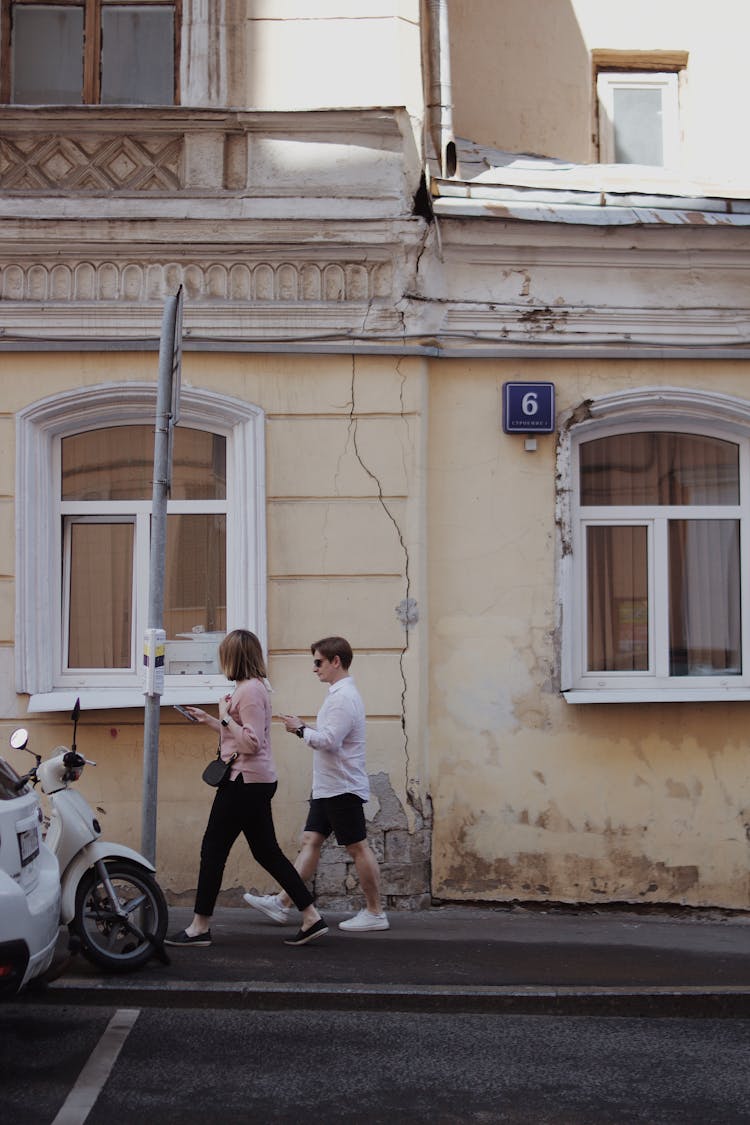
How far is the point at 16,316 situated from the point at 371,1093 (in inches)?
199

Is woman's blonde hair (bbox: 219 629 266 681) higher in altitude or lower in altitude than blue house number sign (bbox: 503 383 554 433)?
lower

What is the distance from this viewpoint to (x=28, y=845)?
4.98 m

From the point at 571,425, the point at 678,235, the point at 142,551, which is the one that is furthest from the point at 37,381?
the point at 678,235

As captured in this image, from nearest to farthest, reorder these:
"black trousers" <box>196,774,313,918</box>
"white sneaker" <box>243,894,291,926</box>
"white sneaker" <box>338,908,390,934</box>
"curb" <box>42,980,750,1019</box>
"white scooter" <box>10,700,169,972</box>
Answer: "curb" <box>42,980,750,1019</box> < "white scooter" <box>10,700,169,972</box> < "black trousers" <box>196,774,313,918</box> < "white sneaker" <box>338,908,390,934</box> < "white sneaker" <box>243,894,291,926</box>

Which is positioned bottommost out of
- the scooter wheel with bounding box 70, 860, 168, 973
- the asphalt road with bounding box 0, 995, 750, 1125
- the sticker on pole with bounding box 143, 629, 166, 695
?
the asphalt road with bounding box 0, 995, 750, 1125

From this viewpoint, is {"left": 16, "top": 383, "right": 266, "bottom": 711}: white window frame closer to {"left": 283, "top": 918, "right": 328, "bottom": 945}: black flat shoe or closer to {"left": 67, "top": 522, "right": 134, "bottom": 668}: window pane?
{"left": 67, "top": 522, "right": 134, "bottom": 668}: window pane

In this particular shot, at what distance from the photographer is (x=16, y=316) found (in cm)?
786

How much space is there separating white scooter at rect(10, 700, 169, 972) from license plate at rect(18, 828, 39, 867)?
2.43ft

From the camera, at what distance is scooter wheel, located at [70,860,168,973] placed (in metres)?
5.97

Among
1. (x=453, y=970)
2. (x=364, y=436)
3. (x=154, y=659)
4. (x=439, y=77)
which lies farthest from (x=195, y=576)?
(x=439, y=77)

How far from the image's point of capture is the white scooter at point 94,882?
5.92 metres

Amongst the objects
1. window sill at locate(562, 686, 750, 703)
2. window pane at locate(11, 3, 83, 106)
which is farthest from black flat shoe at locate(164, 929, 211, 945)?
window pane at locate(11, 3, 83, 106)

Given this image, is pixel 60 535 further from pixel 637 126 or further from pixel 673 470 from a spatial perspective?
pixel 637 126

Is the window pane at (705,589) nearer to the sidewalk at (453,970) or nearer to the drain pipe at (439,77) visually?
the sidewalk at (453,970)
